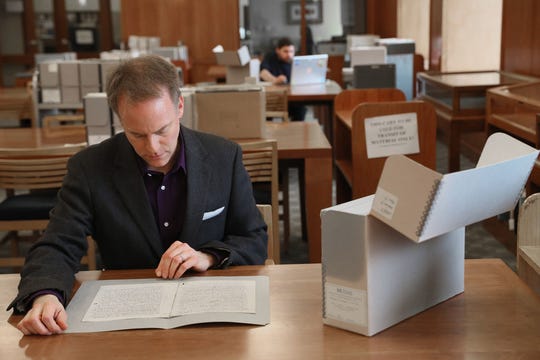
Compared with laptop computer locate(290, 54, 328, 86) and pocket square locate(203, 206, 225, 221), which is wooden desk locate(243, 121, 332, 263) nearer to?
pocket square locate(203, 206, 225, 221)

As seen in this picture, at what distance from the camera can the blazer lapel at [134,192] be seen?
205 centimetres

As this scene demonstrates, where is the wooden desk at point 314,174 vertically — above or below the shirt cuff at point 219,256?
below

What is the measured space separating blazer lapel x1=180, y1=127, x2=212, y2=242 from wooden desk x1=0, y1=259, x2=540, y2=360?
0.46 m

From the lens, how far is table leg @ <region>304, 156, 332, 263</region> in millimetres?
3885

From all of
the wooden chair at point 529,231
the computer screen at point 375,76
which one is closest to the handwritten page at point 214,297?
the wooden chair at point 529,231

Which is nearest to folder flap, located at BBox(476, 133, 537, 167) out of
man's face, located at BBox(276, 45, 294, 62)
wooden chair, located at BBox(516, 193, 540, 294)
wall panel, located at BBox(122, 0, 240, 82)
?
wooden chair, located at BBox(516, 193, 540, 294)

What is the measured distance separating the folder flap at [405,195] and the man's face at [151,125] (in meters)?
0.68

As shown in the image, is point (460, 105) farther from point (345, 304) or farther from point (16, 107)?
point (345, 304)

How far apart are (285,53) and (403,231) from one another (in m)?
6.95

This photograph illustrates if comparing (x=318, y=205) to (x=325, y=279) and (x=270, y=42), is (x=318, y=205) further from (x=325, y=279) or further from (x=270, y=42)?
(x=270, y=42)

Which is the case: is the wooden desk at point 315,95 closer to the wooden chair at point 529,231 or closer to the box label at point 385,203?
the wooden chair at point 529,231

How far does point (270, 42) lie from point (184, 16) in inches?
66.5

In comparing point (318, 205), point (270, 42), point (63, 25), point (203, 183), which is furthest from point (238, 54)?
point (63, 25)

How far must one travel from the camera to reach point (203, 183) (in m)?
2.12
